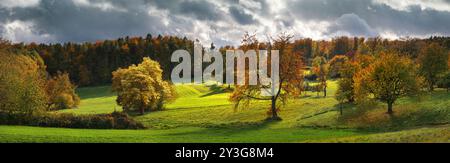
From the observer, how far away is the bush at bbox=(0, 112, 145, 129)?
200 feet

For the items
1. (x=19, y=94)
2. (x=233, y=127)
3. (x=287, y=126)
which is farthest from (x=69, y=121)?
(x=287, y=126)

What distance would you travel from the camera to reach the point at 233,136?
48.9 meters

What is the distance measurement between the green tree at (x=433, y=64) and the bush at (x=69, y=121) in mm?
44041

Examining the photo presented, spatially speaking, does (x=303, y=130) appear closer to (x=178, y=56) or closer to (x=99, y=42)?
(x=178, y=56)

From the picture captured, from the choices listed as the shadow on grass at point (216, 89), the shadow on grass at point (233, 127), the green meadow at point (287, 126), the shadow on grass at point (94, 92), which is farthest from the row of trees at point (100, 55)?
the shadow on grass at point (233, 127)

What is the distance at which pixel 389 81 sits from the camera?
58.6 meters

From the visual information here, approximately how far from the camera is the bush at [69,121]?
61062 mm

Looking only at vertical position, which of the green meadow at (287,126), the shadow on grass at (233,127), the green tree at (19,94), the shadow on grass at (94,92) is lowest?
the shadow on grass at (94,92)

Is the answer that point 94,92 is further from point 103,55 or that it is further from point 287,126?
point 287,126

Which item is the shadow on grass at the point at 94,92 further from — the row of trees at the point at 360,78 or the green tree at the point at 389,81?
the green tree at the point at 389,81

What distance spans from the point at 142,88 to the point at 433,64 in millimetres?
44461

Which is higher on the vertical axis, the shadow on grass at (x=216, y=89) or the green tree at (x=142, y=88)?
the green tree at (x=142, y=88)
